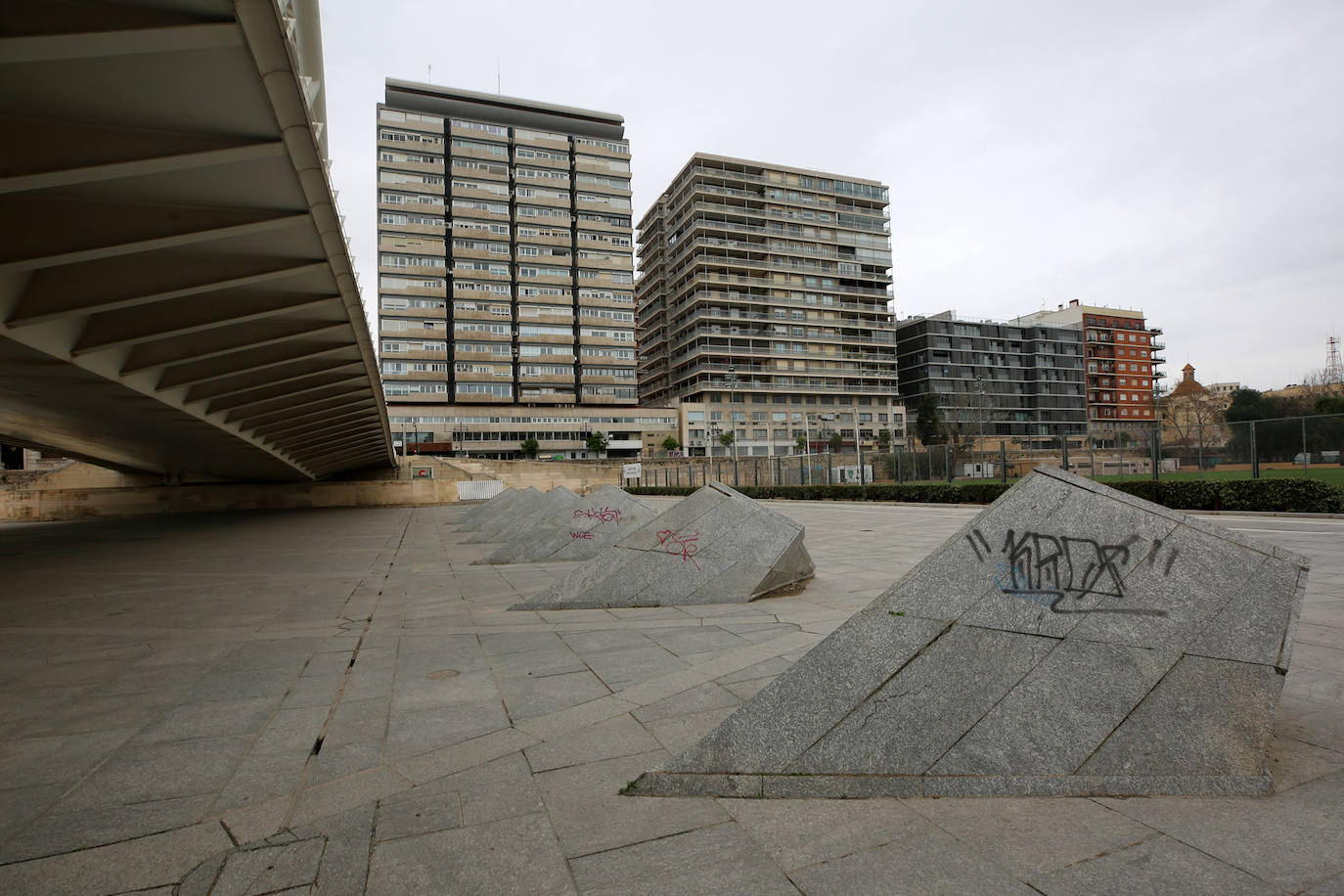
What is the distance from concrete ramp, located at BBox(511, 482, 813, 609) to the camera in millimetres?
8766

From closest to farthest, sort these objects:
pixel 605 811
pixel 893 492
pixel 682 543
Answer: pixel 605 811, pixel 682 543, pixel 893 492

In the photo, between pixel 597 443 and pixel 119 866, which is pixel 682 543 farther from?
pixel 597 443

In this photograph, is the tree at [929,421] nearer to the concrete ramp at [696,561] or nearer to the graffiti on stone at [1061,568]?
the concrete ramp at [696,561]

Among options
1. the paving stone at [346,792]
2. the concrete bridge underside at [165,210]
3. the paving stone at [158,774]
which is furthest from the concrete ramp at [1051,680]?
the concrete bridge underside at [165,210]

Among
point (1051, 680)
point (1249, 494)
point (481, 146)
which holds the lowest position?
point (1249, 494)

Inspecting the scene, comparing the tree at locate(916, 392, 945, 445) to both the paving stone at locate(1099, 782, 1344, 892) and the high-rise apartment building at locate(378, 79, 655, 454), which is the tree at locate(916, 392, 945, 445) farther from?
the paving stone at locate(1099, 782, 1344, 892)

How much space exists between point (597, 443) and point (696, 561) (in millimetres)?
80835

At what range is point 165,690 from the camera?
5605mm

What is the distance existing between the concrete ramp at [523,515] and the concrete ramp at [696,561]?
677cm

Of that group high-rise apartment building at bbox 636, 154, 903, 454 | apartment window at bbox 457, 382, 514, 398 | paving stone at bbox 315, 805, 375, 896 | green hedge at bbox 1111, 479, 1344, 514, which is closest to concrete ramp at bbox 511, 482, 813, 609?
paving stone at bbox 315, 805, 375, 896

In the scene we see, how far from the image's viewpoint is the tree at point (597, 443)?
8931cm

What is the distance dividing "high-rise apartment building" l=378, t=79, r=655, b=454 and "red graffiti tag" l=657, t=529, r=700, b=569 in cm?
8294

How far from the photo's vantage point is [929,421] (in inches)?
4161

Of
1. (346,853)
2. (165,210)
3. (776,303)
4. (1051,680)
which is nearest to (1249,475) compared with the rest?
(1051,680)
